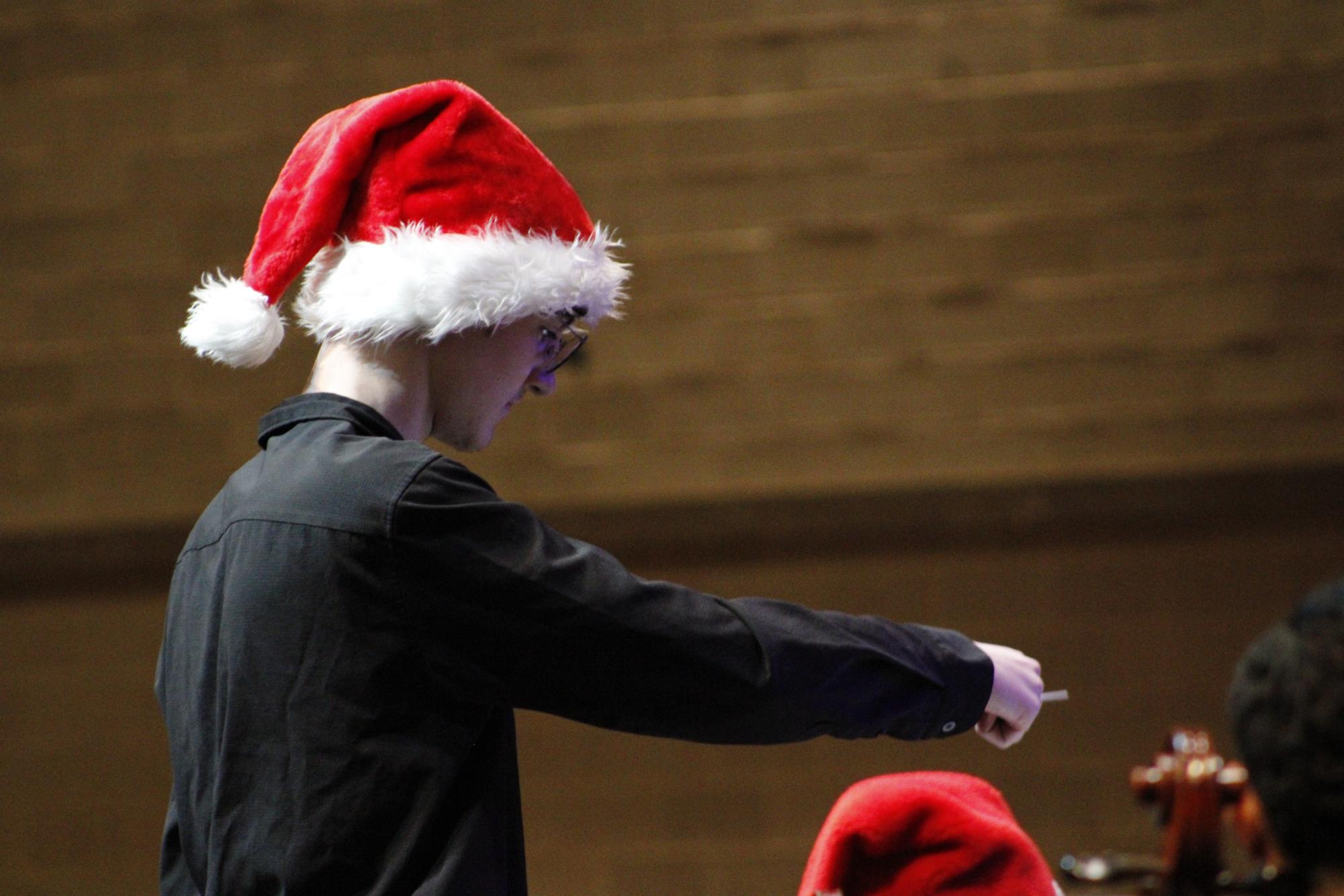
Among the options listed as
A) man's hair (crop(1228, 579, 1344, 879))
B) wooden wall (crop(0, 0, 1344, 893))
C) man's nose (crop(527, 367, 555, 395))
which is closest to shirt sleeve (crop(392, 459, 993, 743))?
man's nose (crop(527, 367, 555, 395))

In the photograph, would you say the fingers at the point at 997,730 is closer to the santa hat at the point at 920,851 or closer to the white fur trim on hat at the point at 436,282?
the santa hat at the point at 920,851

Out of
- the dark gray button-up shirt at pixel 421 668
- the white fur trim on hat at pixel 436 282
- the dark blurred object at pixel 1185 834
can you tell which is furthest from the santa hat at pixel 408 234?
the dark blurred object at pixel 1185 834

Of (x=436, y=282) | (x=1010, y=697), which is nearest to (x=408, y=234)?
(x=436, y=282)

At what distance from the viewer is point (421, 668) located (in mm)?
1100

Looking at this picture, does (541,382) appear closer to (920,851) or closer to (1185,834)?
(920,851)

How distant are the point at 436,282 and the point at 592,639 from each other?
35 cm

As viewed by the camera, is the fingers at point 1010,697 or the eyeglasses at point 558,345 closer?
the fingers at point 1010,697

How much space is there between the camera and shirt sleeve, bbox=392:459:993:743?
1069 mm

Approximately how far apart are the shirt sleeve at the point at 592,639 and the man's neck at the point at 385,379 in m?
0.18

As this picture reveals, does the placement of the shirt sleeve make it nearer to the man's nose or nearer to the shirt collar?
the shirt collar

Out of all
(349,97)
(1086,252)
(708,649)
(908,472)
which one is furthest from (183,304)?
(708,649)

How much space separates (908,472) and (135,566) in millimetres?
1866

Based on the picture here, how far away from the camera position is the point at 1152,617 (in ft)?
10.9

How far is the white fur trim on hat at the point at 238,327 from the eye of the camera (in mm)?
1309
